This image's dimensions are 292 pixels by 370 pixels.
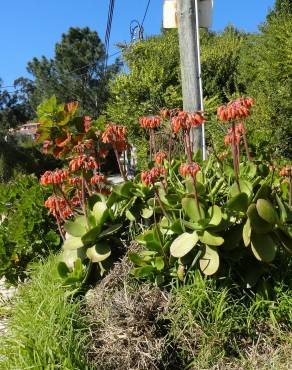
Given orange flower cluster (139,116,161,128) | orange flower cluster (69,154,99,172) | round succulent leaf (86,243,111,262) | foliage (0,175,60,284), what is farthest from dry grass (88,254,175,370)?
foliage (0,175,60,284)

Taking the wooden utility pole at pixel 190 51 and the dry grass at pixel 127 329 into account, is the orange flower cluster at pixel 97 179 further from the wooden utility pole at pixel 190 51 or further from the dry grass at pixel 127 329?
the wooden utility pole at pixel 190 51

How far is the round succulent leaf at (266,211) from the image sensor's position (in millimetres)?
3023

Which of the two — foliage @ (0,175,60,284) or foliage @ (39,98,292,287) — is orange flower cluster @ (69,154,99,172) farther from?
foliage @ (0,175,60,284)

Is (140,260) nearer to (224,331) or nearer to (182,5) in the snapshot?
(224,331)

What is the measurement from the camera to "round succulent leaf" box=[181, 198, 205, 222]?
321 cm

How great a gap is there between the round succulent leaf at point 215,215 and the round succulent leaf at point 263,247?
0.21 m

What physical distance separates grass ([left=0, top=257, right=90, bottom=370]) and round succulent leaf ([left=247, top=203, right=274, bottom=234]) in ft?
3.60

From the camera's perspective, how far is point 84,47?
4825cm

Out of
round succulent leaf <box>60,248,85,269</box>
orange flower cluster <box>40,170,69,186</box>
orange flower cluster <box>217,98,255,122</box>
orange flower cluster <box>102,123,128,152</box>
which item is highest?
orange flower cluster <box>217,98,255,122</box>

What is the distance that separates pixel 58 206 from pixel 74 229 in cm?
41

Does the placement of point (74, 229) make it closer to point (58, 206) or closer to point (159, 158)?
point (58, 206)

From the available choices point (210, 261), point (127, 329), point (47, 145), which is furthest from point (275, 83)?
point (127, 329)

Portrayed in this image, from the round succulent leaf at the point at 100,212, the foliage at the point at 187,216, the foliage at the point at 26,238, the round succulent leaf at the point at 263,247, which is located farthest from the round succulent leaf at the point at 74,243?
the foliage at the point at 26,238

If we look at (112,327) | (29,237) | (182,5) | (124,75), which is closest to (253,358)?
(112,327)
